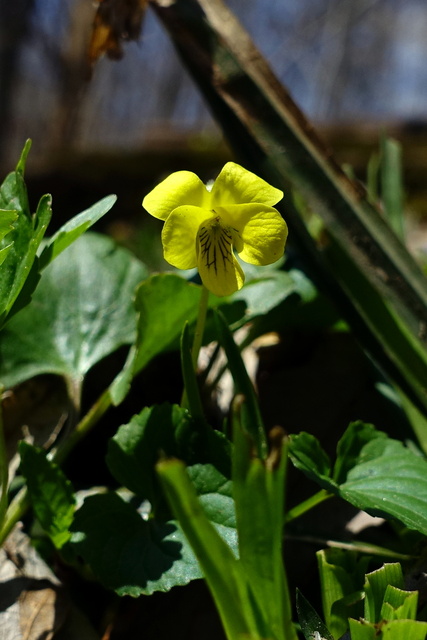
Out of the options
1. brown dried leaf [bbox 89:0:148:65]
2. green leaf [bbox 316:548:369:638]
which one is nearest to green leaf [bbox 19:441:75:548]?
green leaf [bbox 316:548:369:638]

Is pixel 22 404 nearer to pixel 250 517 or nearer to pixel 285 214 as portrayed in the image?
pixel 285 214

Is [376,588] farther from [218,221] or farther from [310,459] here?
[218,221]

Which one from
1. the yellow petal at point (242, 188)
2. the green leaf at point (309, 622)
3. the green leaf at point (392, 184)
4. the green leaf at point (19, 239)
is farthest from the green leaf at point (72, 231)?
the green leaf at point (392, 184)

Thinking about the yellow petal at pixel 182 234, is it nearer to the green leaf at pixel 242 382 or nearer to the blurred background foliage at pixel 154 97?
the green leaf at pixel 242 382

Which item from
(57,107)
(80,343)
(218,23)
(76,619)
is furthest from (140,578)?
(57,107)

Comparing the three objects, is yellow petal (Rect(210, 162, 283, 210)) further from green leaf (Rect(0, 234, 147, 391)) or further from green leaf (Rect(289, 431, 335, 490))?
green leaf (Rect(0, 234, 147, 391))

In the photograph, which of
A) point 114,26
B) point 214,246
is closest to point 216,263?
point 214,246

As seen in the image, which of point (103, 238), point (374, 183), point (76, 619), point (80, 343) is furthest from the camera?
point (374, 183)
